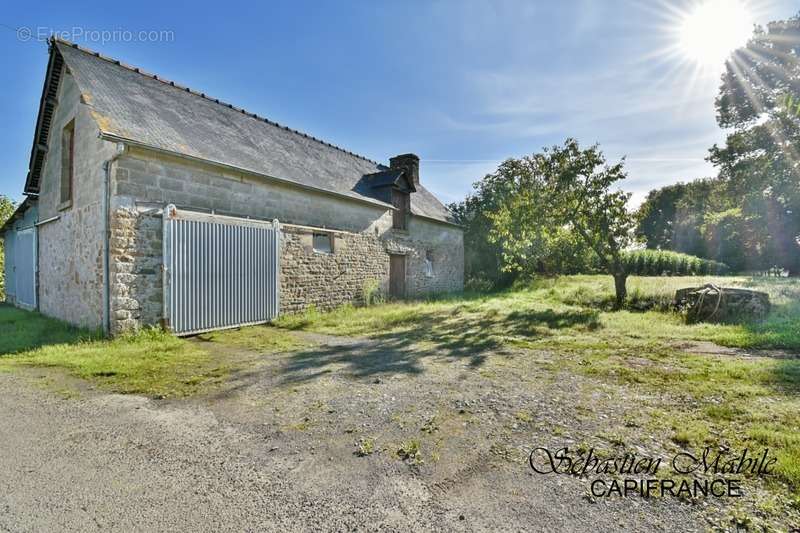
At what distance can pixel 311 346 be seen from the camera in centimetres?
639

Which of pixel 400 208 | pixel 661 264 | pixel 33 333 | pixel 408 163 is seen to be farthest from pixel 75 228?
pixel 661 264

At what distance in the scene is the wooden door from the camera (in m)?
14.2

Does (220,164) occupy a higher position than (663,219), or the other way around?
(663,219)

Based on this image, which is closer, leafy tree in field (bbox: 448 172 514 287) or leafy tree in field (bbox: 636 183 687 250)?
leafy tree in field (bbox: 448 172 514 287)

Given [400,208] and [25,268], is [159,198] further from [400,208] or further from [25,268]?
[400,208]

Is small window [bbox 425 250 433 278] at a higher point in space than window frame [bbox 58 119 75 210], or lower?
lower

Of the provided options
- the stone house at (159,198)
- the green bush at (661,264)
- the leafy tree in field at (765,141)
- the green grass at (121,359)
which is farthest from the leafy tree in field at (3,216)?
the leafy tree in field at (765,141)

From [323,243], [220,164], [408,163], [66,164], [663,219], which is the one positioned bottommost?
[323,243]

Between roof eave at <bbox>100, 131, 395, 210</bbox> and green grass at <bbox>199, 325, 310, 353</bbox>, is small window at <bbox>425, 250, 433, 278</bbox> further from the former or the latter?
green grass at <bbox>199, 325, 310, 353</bbox>

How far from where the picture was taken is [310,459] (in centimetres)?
254

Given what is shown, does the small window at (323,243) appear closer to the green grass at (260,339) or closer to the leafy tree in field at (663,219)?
the green grass at (260,339)

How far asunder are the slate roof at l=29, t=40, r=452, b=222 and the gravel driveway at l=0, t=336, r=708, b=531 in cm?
510

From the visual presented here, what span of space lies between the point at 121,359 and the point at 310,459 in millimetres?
4358

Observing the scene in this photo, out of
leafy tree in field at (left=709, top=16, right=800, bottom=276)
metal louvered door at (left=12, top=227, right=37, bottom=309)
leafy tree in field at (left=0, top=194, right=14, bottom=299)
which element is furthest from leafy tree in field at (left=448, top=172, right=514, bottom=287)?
leafy tree in field at (left=0, top=194, right=14, bottom=299)
